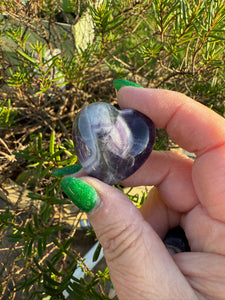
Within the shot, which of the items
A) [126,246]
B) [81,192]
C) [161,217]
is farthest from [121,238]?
[161,217]

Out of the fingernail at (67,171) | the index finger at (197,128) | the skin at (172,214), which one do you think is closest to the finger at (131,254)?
the skin at (172,214)

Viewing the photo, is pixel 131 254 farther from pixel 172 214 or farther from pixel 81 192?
pixel 172 214

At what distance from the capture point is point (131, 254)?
0.63 metres

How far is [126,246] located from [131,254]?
2 cm

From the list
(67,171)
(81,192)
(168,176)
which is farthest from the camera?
(168,176)

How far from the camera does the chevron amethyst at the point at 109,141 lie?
644 mm

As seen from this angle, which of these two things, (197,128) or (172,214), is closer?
(197,128)

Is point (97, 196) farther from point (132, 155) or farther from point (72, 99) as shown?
point (72, 99)

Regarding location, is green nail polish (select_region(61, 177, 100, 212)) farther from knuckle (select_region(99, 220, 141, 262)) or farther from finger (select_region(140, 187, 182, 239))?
finger (select_region(140, 187, 182, 239))

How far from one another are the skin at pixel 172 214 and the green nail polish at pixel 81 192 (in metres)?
0.02

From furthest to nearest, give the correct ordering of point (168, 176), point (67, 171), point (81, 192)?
point (168, 176) < point (67, 171) < point (81, 192)

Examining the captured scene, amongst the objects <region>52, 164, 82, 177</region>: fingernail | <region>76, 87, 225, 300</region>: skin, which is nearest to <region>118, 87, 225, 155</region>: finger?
<region>76, 87, 225, 300</region>: skin

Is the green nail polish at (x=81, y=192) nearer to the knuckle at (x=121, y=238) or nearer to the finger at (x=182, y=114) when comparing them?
the knuckle at (x=121, y=238)

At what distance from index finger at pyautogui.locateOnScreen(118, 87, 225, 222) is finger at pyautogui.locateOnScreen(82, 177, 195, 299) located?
225mm
